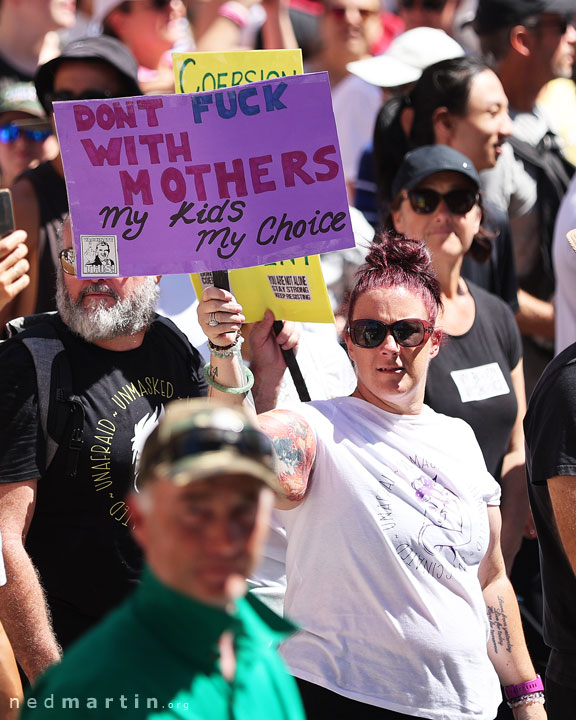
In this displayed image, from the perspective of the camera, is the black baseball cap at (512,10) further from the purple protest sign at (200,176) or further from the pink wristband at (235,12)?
the purple protest sign at (200,176)

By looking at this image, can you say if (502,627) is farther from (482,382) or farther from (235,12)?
(235,12)

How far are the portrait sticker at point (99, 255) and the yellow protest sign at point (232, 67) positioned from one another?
714mm

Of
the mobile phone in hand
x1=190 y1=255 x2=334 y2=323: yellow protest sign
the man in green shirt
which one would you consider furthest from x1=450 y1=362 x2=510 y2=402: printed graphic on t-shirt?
the man in green shirt

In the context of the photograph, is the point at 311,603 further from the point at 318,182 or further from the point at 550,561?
the point at 318,182

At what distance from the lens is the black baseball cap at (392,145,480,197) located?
4219 mm

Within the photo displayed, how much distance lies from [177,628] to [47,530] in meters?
A: 1.63

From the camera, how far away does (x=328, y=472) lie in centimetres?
282

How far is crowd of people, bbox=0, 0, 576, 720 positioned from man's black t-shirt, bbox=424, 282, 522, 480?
1cm

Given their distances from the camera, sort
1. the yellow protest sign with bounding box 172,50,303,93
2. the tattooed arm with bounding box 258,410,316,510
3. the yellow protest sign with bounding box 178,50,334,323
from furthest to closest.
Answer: the yellow protest sign with bounding box 172,50,303,93
the yellow protest sign with bounding box 178,50,334,323
the tattooed arm with bounding box 258,410,316,510

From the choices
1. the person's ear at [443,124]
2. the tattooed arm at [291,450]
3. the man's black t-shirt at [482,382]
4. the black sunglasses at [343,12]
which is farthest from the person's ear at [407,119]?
the tattooed arm at [291,450]

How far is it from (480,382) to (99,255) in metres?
1.60

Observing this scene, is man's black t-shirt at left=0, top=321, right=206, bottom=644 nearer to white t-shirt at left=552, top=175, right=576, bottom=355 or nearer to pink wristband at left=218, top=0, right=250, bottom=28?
white t-shirt at left=552, top=175, right=576, bottom=355

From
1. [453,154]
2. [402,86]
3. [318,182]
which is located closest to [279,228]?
[318,182]

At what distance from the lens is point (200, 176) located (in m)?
2.93
